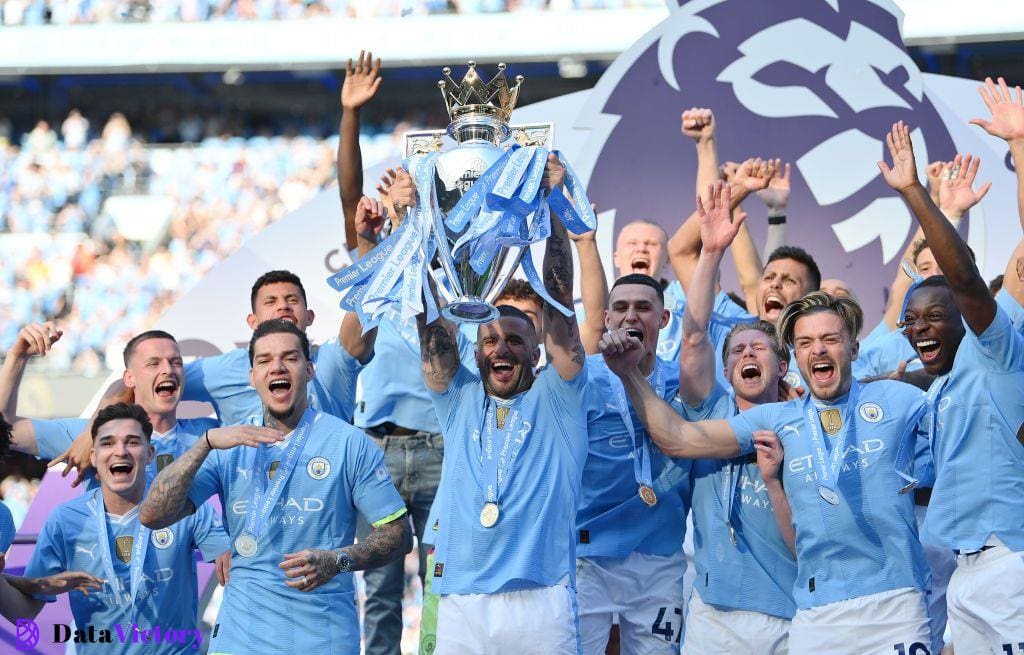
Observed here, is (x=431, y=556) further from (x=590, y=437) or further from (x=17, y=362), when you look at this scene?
(x=17, y=362)

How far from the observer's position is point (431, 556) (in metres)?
4.65

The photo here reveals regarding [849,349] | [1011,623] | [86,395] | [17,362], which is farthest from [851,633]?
[86,395]

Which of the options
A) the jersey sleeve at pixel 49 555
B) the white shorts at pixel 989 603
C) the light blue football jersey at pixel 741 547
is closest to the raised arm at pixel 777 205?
the light blue football jersey at pixel 741 547

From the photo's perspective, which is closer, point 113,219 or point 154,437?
point 154,437

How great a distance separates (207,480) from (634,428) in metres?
1.50

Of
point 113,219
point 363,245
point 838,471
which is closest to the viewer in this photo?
point 838,471

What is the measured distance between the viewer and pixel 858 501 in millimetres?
4254

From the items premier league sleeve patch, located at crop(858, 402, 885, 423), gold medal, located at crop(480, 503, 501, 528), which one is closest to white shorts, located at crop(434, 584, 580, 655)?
gold medal, located at crop(480, 503, 501, 528)

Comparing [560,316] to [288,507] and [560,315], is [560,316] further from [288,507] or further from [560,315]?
[288,507]

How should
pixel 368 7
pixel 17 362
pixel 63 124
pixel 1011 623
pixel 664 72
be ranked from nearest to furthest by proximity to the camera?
pixel 1011 623 < pixel 17 362 < pixel 664 72 < pixel 368 7 < pixel 63 124

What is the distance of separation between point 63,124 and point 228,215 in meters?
4.70

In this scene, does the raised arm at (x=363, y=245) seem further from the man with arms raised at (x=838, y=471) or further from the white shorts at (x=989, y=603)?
the white shorts at (x=989, y=603)

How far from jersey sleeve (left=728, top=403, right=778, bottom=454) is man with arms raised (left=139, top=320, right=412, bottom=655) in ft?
3.82

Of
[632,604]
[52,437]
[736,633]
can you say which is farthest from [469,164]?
[52,437]
